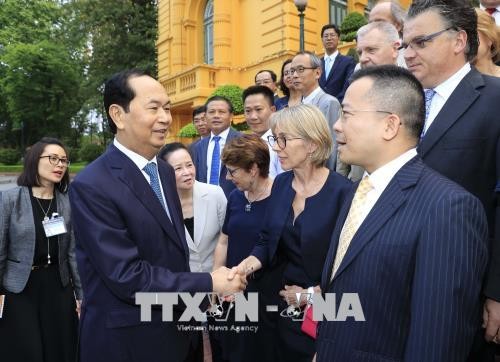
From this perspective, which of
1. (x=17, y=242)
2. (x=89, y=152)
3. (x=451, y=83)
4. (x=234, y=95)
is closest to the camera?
(x=451, y=83)

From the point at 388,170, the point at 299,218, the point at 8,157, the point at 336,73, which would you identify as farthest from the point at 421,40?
the point at 8,157

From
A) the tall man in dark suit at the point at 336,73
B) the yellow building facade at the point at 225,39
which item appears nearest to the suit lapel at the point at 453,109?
the tall man in dark suit at the point at 336,73

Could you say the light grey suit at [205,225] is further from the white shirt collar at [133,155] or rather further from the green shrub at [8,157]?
the green shrub at [8,157]

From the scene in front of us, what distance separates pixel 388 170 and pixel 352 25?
12595 millimetres

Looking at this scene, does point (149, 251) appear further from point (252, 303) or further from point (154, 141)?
point (252, 303)

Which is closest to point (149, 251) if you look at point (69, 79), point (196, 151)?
point (196, 151)

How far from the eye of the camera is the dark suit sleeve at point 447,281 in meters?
1.60

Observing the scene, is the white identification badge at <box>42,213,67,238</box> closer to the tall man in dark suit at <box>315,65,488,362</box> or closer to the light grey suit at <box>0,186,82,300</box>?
the light grey suit at <box>0,186,82,300</box>

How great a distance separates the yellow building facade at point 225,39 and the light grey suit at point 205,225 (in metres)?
9.72

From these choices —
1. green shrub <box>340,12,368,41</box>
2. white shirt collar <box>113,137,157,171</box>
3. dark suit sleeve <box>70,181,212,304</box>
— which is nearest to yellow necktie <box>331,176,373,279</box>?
dark suit sleeve <box>70,181,212,304</box>

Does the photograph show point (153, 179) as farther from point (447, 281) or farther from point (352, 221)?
point (447, 281)

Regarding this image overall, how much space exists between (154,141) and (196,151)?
359 centimetres

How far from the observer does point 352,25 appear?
13312 mm

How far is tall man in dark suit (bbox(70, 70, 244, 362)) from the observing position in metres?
2.20
